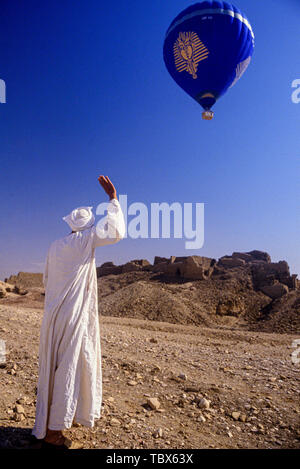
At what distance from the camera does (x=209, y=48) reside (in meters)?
11.0

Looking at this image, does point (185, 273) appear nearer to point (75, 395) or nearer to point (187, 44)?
point (187, 44)

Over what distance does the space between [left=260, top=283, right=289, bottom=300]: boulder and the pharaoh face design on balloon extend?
11.6m

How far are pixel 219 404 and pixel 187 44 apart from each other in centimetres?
1149

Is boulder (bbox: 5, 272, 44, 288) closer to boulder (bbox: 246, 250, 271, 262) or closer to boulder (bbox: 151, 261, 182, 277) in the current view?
boulder (bbox: 151, 261, 182, 277)

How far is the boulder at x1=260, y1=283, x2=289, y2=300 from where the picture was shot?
1730cm

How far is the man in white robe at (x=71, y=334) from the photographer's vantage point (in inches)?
95.5

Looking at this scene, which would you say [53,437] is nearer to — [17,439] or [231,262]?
[17,439]

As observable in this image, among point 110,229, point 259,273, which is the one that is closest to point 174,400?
point 110,229

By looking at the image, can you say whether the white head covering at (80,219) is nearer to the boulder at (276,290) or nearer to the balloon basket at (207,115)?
the balloon basket at (207,115)

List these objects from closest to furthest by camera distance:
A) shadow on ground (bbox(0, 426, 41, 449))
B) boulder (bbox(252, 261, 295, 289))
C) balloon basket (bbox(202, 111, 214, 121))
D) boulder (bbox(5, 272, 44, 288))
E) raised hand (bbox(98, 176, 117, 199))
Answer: shadow on ground (bbox(0, 426, 41, 449))
raised hand (bbox(98, 176, 117, 199))
balloon basket (bbox(202, 111, 214, 121))
boulder (bbox(252, 261, 295, 289))
boulder (bbox(5, 272, 44, 288))

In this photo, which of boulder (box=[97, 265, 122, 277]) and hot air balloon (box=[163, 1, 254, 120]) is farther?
boulder (box=[97, 265, 122, 277])

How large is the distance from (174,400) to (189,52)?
11.3 metres

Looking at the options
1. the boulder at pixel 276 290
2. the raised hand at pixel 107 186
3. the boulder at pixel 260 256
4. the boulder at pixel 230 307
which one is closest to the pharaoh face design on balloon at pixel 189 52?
the raised hand at pixel 107 186

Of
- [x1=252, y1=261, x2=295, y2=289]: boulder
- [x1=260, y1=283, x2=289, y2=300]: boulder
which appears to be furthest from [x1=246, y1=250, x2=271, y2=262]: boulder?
[x1=260, y1=283, x2=289, y2=300]: boulder
